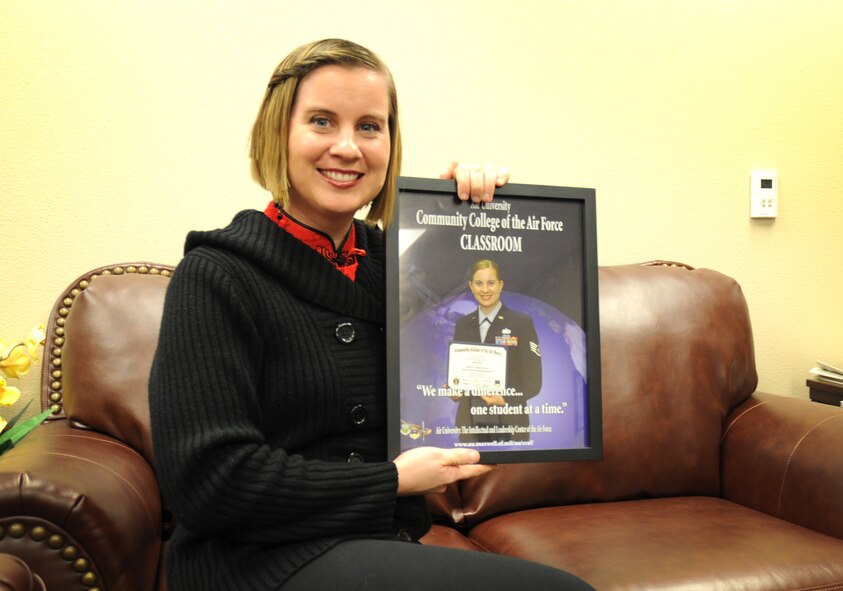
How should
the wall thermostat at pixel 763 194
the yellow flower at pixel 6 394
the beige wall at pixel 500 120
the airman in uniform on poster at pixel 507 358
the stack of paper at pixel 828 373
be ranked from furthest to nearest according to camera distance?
the wall thermostat at pixel 763 194
the stack of paper at pixel 828 373
the beige wall at pixel 500 120
the yellow flower at pixel 6 394
the airman in uniform on poster at pixel 507 358

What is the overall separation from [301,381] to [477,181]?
0.40m

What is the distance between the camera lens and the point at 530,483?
1604 mm

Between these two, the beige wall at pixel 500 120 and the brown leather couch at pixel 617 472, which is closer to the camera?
the brown leather couch at pixel 617 472

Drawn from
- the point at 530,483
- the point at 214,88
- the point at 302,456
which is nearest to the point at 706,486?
the point at 530,483

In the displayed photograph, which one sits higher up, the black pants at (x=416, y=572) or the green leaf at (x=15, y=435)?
the green leaf at (x=15, y=435)

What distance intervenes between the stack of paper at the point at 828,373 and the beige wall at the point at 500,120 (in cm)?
8

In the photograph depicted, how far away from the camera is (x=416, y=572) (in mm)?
850

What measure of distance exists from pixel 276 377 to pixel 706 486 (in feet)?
3.81

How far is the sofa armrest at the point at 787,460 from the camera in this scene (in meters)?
1.43

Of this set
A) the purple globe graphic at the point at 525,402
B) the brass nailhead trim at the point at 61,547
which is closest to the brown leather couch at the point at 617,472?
the brass nailhead trim at the point at 61,547

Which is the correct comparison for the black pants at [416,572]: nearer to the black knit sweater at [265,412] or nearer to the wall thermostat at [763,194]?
the black knit sweater at [265,412]

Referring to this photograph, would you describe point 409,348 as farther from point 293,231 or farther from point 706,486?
point 706,486

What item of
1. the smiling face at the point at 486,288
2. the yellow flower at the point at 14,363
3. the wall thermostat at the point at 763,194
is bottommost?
the yellow flower at the point at 14,363

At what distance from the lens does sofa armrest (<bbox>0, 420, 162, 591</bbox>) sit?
3.24ft
